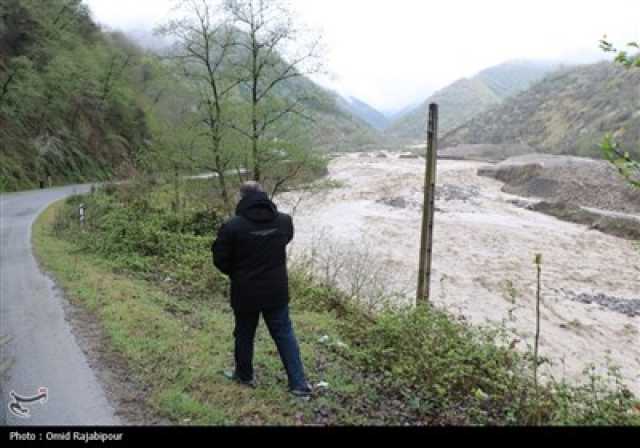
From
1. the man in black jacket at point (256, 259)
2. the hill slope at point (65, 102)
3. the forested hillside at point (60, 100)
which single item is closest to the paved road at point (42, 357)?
the man in black jacket at point (256, 259)

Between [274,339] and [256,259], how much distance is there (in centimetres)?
93

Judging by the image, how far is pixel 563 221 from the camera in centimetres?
2688

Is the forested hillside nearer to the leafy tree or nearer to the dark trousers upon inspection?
the dark trousers

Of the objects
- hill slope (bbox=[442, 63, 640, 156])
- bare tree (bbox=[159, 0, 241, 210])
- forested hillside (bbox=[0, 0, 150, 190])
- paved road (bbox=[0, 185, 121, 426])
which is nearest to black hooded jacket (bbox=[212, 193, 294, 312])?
paved road (bbox=[0, 185, 121, 426])

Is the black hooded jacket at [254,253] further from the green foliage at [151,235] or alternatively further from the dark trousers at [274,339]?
the green foliage at [151,235]

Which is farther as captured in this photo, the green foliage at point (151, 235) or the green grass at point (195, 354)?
the green foliage at point (151, 235)

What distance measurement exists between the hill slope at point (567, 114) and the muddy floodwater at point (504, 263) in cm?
2066

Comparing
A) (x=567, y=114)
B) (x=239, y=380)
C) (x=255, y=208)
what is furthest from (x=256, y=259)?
(x=567, y=114)

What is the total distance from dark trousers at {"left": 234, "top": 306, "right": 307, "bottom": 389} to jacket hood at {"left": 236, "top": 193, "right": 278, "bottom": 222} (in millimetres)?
956

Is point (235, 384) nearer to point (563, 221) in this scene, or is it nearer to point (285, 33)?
point (285, 33)

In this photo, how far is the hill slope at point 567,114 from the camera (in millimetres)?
57500

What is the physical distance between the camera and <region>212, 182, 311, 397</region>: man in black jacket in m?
4.77

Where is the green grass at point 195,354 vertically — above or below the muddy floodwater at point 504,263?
above

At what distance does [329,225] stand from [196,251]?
12224 millimetres
